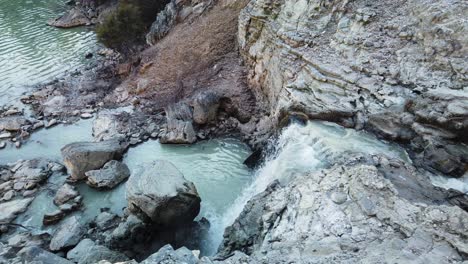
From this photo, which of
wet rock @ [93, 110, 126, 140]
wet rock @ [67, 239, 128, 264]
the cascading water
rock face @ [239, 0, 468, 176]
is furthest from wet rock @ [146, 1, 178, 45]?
wet rock @ [67, 239, 128, 264]

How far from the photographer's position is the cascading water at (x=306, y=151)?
9016mm

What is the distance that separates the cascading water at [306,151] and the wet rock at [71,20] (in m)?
19.6

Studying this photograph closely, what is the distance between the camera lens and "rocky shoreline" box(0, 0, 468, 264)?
22.3 ft

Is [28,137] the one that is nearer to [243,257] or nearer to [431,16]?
[243,257]

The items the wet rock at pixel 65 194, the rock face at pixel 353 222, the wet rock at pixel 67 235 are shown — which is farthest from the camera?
the wet rock at pixel 65 194

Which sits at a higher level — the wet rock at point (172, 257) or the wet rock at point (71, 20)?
the wet rock at point (172, 257)

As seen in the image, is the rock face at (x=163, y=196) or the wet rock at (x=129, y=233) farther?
the wet rock at (x=129, y=233)

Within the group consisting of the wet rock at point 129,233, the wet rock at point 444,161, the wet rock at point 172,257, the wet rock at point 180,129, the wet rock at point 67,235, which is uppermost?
the wet rock at point 444,161

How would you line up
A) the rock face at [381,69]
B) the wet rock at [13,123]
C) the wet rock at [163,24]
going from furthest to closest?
1. the wet rock at [163,24]
2. the wet rock at [13,123]
3. the rock face at [381,69]

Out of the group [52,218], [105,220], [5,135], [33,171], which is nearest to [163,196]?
[105,220]

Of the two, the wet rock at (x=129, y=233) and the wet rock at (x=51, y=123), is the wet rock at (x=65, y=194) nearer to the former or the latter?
the wet rock at (x=129, y=233)

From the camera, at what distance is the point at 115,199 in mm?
11398

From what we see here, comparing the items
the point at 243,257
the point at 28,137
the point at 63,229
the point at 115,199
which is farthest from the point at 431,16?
the point at 28,137

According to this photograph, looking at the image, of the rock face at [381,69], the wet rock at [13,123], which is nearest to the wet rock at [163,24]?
the wet rock at [13,123]
